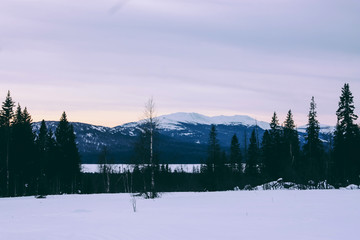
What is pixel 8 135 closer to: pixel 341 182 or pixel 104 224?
pixel 104 224

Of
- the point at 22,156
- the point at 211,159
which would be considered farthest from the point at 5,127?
the point at 211,159

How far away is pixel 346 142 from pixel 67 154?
39696 mm

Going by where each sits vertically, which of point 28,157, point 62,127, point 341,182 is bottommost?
point 341,182

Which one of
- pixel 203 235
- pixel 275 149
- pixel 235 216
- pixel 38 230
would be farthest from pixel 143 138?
pixel 275 149

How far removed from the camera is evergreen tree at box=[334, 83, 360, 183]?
46.3 meters

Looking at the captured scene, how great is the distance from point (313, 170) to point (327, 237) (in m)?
37.6

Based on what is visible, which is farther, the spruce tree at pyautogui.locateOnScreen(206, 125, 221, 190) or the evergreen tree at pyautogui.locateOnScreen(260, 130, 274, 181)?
the evergreen tree at pyautogui.locateOnScreen(260, 130, 274, 181)

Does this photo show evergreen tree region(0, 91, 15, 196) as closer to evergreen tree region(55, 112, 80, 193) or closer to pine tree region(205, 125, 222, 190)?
evergreen tree region(55, 112, 80, 193)

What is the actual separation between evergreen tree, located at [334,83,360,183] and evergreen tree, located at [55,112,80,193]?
3808 cm

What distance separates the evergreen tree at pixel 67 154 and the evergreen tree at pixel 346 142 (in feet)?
125

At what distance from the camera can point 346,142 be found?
157 feet

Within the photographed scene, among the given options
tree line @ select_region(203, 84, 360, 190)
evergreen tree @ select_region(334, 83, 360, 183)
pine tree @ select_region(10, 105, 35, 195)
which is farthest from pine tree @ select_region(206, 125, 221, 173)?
pine tree @ select_region(10, 105, 35, 195)

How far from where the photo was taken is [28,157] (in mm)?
50125

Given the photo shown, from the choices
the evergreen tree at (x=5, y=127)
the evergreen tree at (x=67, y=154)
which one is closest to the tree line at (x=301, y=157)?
the evergreen tree at (x=67, y=154)
